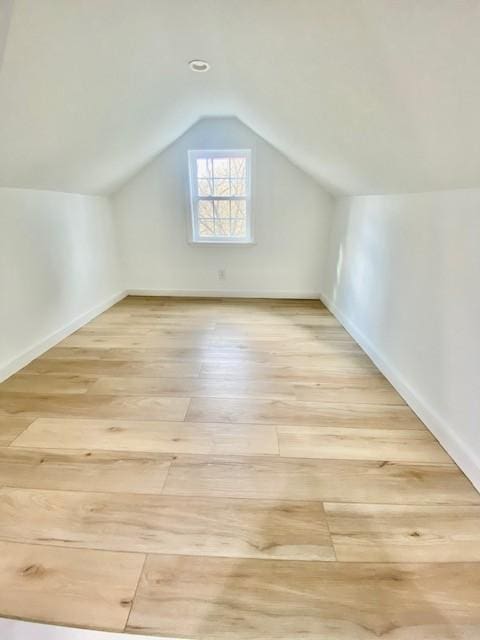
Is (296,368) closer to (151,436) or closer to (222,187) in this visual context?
(151,436)

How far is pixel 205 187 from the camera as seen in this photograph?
13.5 feet

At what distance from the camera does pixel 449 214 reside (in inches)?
68.2

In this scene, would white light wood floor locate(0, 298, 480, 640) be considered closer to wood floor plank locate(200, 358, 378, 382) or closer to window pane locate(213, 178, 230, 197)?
wood floor plank locate(200, 358, 378, 382)

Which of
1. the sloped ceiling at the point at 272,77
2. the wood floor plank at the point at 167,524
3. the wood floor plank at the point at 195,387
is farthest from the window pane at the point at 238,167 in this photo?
the wood floor plank at the point at 167,524

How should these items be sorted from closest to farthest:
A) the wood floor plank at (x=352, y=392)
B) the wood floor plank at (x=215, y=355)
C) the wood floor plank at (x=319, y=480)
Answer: the wood floor plank at (x=319, y=480) → the wood floor plank at (x=352, y=392) → the wood floor plank at (x=215, y=355)

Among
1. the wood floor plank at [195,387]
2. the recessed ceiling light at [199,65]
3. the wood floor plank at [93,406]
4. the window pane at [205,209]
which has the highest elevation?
the recessed ceiling light at [199,65]

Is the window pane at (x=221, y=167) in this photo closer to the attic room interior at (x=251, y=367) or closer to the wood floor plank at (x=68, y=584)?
the attic room interior at (x=251, y=367)

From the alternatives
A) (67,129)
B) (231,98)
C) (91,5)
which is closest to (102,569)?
(91,5)

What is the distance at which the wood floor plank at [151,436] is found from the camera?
1651 millimetres

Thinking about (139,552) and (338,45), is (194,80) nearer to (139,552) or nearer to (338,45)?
(338,45)

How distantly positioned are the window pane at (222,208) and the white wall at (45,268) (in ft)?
4.21

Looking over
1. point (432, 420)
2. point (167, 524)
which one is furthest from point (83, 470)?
point (432, 420)

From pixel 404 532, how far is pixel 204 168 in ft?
12.9

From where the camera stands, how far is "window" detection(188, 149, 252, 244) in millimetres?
4012
